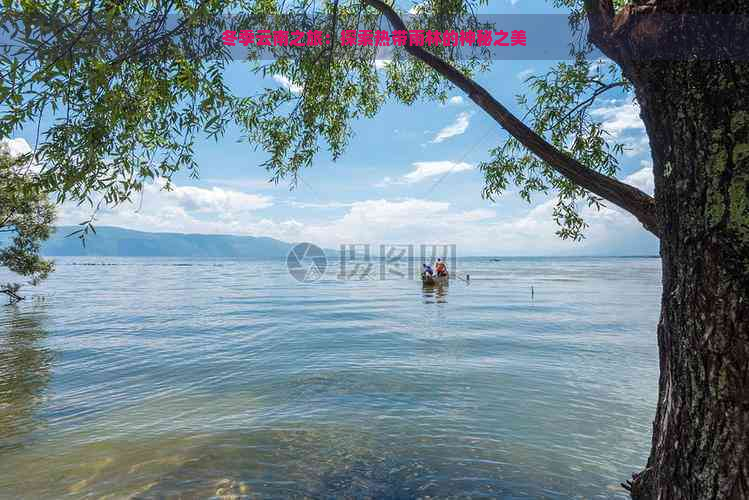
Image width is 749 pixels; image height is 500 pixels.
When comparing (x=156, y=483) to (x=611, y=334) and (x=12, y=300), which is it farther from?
(x=12, y=300)

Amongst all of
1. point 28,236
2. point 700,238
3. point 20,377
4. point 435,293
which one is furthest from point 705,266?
point 28,236

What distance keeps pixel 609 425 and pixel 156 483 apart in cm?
740

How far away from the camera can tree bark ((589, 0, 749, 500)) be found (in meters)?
2.52

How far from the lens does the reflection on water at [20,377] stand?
7.28 meters

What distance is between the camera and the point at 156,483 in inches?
205

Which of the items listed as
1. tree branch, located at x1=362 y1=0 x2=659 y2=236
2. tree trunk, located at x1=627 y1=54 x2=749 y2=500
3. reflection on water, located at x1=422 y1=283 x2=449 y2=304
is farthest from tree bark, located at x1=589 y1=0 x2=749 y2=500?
reflection on water, located at x1=422 y1=283 x2=449 y2=304

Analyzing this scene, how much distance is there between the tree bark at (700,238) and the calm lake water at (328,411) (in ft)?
9.45

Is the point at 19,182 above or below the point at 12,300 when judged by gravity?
above

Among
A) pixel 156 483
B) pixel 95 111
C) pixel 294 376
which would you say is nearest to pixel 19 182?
pixel 95 111

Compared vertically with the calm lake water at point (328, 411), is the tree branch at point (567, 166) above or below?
above

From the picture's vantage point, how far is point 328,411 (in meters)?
7.79

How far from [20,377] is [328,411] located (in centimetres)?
907

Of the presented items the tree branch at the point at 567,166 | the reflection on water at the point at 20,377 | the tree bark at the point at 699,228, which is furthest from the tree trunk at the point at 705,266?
the reflection on water at the point at 20,377

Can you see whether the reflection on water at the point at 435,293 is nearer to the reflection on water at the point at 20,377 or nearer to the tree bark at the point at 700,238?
the reflection on water at the point at 20,377
